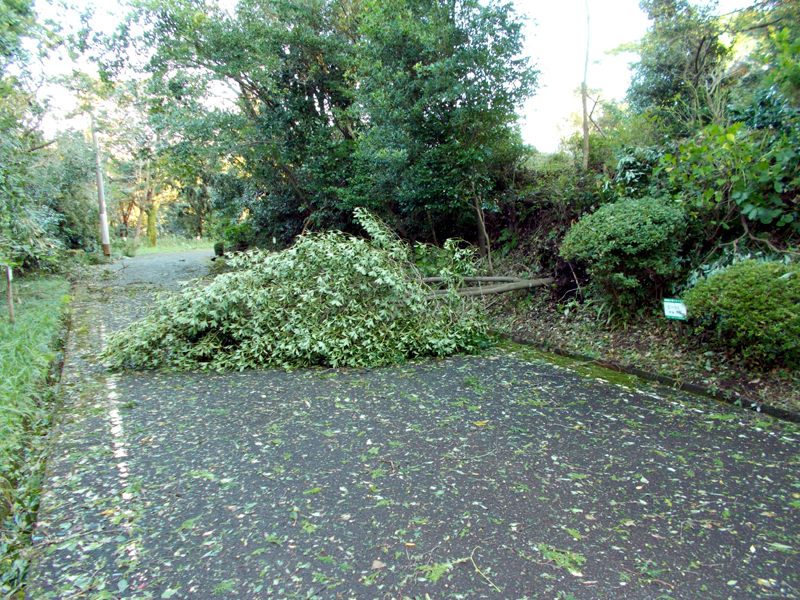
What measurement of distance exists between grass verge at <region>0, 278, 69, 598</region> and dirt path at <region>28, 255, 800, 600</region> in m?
0.11

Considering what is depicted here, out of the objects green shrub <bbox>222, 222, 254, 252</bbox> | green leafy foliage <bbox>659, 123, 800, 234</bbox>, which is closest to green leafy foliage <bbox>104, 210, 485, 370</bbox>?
green leafy foliage <bbox>659, 123, 800, 234</bbox>

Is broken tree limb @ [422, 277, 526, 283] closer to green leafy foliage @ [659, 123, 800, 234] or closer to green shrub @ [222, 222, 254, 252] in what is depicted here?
green leafy foliage @ [659, 123, 800, 234]

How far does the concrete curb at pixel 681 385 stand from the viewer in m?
3.49

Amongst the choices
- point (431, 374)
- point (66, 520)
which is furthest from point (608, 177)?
point (66, 520)

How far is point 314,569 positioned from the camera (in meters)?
2.10

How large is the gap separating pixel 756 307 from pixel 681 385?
0.90m

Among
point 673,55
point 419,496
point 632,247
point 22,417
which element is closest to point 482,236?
point 632,247

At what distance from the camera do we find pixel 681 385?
4141 mm

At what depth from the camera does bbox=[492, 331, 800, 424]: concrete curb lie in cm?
349

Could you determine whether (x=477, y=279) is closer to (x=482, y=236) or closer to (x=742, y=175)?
(x=482, y=236)

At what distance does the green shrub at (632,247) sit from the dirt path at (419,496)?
1395mm

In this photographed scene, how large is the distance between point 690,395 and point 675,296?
1348 mm

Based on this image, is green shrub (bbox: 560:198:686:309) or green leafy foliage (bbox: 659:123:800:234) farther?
green shrub (bbox: 560:198:686:309)

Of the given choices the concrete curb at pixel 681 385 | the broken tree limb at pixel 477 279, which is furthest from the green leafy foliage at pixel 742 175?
the broken tree limb at pixel 477 279
